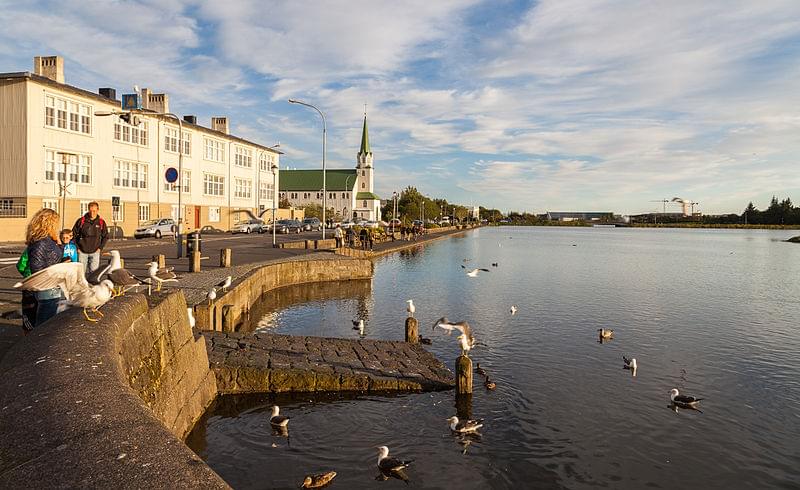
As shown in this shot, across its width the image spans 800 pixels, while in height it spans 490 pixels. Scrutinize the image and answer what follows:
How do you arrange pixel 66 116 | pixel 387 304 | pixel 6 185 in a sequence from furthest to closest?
pixel 66 116
pixel 6 185
pixel 387 304

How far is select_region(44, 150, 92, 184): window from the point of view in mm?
41188

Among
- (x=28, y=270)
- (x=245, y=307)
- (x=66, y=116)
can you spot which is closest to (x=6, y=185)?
(x=66, y=116)

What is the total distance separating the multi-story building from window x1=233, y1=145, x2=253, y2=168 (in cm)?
74

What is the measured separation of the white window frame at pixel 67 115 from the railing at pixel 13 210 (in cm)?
632

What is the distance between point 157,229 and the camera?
48000 millimetres

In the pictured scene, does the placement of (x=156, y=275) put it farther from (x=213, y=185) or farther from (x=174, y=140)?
(x=213, y=185)

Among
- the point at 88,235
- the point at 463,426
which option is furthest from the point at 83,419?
the point at 88,235

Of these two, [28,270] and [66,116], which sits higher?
[66,116]

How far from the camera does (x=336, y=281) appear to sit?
105ft

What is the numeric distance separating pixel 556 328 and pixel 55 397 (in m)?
18.5

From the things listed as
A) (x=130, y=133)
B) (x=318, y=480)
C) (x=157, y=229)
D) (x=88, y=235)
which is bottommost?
(x=318, y=480)

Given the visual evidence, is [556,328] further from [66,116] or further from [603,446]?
[66,116]

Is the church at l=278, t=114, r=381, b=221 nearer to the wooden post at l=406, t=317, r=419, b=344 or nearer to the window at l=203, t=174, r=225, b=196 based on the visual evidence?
the window at l=203, t=174, r=225, b=196

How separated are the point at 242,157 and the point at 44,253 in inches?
2588
